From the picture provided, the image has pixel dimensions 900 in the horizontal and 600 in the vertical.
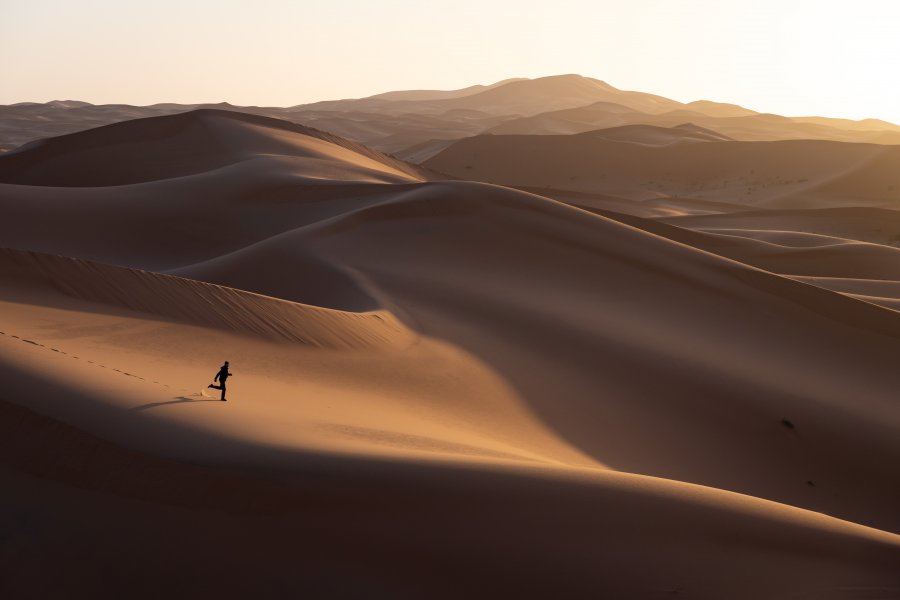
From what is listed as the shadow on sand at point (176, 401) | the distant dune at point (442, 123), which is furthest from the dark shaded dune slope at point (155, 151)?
the distant dune at point (442, 123)

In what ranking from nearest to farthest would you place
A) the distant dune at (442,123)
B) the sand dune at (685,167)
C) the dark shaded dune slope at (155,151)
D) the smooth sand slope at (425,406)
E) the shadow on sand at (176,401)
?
1. the smooth sand slope at (425,406)
2. the shadow on sand at (176,401)
3. the dark shaded dune slope at (155,151)
4. the sand dune at (685,167)
5. the distant dune at (442,123)

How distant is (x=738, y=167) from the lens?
4428 centimetres

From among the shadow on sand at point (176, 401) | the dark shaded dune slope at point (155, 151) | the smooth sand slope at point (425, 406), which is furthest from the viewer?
the dark shaded dune slope at point (155, 151)

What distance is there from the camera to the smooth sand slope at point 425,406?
14.0 feet

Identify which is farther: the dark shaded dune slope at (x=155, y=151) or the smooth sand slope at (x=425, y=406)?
the dark shaded dune slope at (x=155, y=151)

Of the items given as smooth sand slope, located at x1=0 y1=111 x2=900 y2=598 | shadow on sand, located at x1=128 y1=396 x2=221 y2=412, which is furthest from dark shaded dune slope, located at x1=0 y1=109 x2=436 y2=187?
shadow on sand, located at x1=128 y1=396 x2=221 y2=412

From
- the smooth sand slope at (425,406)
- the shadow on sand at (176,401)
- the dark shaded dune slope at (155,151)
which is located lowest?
the smooth sand slope at (425,406)

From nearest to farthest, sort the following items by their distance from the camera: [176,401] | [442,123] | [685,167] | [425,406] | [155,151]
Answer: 1. [176,401]
2. [425,406]
3. [155,151]
4. [685,167]
5. [442,123]

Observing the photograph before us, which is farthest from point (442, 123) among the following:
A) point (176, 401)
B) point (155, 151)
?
point (176, 401)

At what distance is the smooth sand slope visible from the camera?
4.26m

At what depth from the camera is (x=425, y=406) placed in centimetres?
723

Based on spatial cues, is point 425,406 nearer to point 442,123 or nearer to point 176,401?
point 176,401

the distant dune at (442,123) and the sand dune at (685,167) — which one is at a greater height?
the distant dune at (442,123)

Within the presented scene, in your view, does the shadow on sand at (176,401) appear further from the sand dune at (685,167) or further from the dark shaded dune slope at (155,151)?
the sand dune at (685,167)
